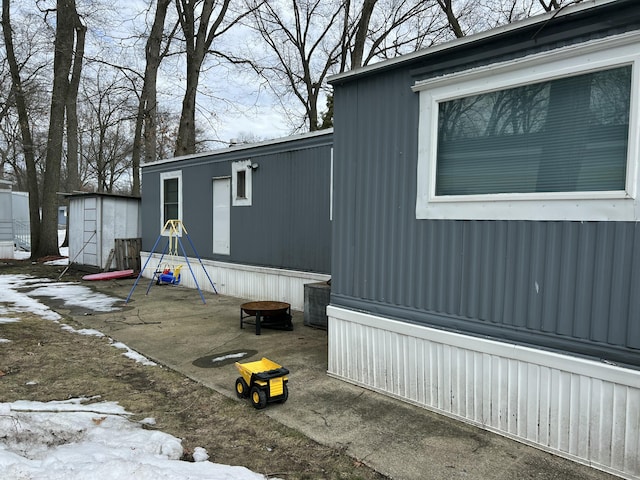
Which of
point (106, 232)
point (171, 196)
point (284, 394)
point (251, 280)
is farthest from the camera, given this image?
point (106, 232)

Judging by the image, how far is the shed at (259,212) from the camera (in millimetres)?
7336

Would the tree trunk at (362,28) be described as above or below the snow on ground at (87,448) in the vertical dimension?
above

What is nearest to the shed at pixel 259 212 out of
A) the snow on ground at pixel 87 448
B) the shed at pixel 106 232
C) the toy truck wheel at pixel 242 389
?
the shed at pixel 106 232

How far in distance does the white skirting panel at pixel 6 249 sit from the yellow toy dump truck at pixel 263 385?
16224mm

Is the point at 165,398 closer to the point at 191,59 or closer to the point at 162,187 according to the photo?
the point at 162,187

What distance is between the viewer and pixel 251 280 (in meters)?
8.66

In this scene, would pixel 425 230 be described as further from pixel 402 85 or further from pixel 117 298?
pixel 117 298

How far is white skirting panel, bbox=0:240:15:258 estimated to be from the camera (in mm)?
15641

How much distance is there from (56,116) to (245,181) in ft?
34.2

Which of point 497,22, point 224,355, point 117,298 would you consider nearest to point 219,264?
point 117,298

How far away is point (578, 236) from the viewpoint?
2.79 meters

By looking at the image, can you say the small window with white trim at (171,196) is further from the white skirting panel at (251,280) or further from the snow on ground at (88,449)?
the snow on ground at (88,449)

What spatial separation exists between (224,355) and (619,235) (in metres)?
4.15

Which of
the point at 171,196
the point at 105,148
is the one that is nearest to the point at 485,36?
the point at 171,196
